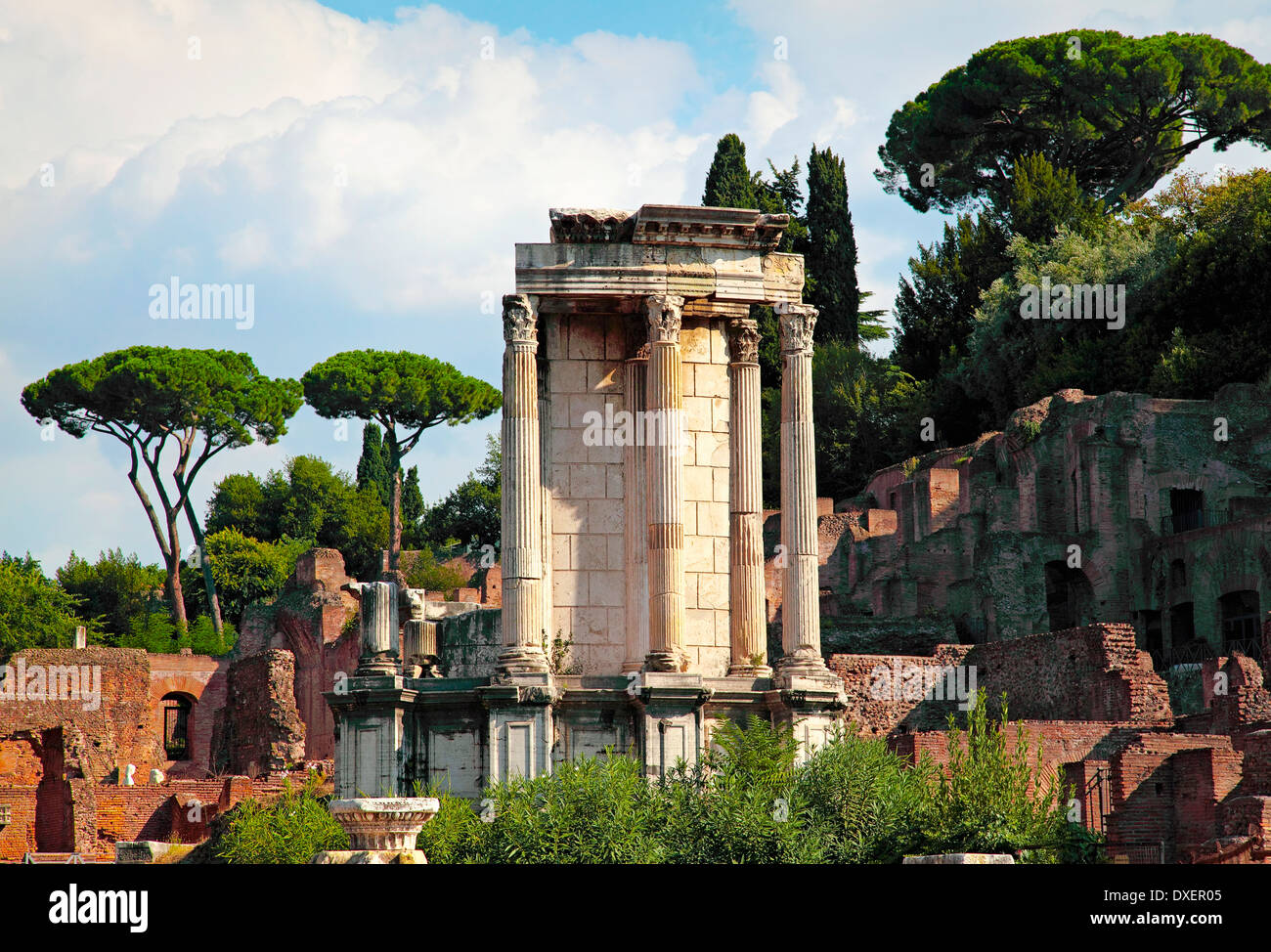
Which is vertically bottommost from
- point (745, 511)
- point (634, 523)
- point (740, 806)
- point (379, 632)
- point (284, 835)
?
point (284, 835)

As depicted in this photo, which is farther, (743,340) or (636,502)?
(743,340)

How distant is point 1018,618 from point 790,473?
2559 centimetres

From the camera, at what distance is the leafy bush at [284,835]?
812 inches

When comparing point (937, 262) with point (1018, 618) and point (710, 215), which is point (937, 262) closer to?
point (1018, 618)

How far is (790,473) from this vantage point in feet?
76.3

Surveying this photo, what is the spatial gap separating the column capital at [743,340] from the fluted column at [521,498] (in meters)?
2.52

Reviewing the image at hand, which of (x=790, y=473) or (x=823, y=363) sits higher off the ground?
(x=823, y=363)

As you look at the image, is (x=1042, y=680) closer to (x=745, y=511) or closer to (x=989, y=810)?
(x=745, y=511)

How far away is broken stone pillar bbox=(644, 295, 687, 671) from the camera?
21.8 m

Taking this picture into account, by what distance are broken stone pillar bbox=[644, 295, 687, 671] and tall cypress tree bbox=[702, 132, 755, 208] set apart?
1573 inches

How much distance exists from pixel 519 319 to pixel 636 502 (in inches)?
101

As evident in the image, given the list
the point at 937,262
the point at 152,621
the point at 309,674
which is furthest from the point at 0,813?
the point at 937,262

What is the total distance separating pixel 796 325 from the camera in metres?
23.6

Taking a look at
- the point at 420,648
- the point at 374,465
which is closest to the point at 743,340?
the point at 420,648
